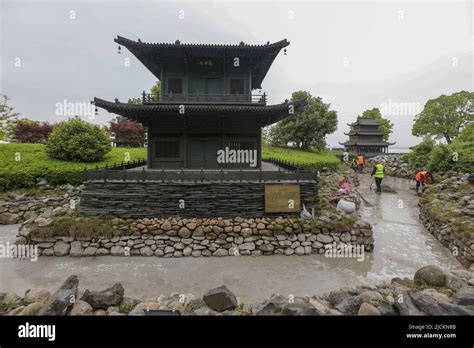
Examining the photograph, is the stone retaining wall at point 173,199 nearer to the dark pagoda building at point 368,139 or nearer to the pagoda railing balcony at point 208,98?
the pagoda railing balcony at point 208,98

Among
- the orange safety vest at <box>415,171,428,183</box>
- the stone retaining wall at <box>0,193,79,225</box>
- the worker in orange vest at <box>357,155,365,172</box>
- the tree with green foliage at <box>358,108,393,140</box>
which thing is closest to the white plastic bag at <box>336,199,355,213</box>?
the orange safety vest at <box>415,171,428,183</box>

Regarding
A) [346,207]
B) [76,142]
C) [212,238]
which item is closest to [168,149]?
[212,238]

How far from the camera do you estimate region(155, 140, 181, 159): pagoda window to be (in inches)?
571

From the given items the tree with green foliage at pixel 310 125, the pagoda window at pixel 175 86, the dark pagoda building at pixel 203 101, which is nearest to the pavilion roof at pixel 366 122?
the tree with green foliage at pixel 310 125

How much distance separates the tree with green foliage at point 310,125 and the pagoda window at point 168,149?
83.7ft

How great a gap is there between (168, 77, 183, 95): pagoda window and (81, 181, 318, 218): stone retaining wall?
753 centimetres

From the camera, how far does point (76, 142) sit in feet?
57.0

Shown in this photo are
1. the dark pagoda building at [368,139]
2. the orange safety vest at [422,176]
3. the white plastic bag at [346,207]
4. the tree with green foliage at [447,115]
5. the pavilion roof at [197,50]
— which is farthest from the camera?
the dark pagoda building at [368,139]

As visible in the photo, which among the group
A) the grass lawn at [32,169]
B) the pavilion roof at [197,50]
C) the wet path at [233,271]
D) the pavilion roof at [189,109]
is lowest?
the wet path at [233,271]

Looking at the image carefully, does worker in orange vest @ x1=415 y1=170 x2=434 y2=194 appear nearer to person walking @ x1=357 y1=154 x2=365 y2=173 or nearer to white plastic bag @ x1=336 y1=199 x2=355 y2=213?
person walking @ x1=357 y1=154 x2=365 y2=173

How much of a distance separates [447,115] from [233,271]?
173ft

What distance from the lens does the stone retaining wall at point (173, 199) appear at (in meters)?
10.5
